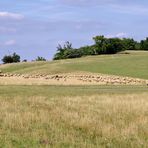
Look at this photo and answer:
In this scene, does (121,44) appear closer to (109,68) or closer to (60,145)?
(109,68)

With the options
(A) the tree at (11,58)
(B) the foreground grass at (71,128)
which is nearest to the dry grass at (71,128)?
(B) the foreground grass at (71,128)

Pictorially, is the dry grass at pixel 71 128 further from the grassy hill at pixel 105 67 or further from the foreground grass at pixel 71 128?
the grassy hill at pixel 105 67

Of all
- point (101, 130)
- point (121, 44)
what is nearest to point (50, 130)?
point (101, 130)

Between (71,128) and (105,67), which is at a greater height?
(71,128)

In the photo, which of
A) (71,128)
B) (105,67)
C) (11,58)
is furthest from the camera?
(11,58)

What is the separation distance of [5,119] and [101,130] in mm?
3873

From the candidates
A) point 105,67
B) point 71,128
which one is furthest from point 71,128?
point 105,67

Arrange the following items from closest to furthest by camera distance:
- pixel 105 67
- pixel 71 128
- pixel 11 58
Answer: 1. pixel 71 128
2. pixel 105 67
3. pixel 11 58

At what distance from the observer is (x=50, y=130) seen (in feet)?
55.4

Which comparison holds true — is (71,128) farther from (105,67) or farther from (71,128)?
(105,67)

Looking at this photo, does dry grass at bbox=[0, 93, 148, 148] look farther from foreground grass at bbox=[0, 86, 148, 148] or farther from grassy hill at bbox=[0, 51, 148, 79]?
grassy hill at bbox=[0, 51, 148, 79]

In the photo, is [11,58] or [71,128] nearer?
[71,128]

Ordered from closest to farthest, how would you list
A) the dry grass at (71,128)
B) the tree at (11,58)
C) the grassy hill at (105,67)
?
the dry grass at (71,128)
the grassy hill at (105,67)
the tree at (11,58)

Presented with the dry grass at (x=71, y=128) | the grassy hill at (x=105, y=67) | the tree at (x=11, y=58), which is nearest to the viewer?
the dry grass at (x=71, y=128)
